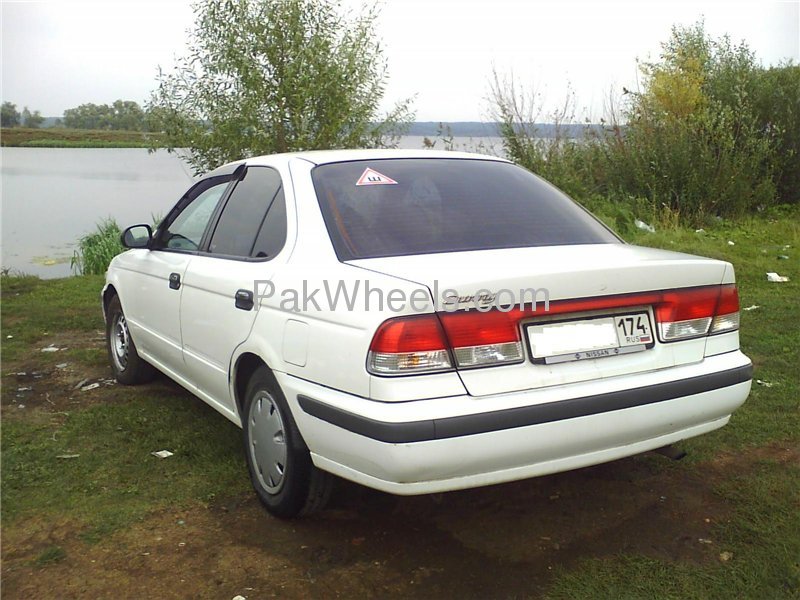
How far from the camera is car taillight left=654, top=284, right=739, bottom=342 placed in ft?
9.62

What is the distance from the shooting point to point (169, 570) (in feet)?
9.52

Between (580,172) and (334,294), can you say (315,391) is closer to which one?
(334,294)

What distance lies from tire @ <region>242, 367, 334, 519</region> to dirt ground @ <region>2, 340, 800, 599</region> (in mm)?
115

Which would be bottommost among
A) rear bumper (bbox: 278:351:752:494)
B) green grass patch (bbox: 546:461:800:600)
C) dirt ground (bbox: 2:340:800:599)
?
dirt ground (bbox: 2:340:800:599)

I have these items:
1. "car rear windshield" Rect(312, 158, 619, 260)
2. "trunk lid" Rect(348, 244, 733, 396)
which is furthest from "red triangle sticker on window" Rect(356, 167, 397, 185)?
"trunk lid" Rect(348, 244, 733, 396)

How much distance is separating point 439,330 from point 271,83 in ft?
26.3

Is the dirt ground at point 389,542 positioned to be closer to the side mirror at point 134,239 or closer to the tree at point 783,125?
the side mirror at point 134,239

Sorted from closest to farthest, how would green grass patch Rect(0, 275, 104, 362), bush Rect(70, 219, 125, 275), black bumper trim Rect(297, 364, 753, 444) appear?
black bumper trim Rect(297, 364, 753, 444)
green grass patch Rect(0, 275, 104, 362)
bush Rect(70, 219, 125, 275)

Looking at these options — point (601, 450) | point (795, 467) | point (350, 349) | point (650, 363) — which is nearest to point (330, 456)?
point (350, 349)

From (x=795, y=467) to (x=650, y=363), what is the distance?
143cm

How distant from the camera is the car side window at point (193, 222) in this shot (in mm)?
4250

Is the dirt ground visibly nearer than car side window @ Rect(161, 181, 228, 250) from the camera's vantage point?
Yes

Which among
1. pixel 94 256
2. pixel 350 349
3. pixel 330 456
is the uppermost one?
pixel 350 349

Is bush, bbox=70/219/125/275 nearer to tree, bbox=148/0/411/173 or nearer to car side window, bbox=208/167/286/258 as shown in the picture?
tree, bbox=148/0/411/173
